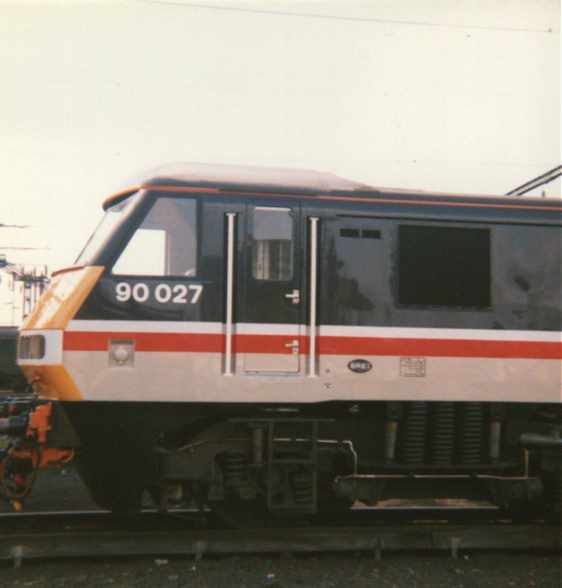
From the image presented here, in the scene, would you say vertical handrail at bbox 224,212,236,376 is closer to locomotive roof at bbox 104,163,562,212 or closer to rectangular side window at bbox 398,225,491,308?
locomotive roof at bbox 104,163,562,212

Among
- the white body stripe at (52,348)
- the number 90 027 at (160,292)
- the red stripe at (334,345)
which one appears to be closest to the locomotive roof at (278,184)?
the number 90 027 at (160,292)

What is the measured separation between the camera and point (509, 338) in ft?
21.4

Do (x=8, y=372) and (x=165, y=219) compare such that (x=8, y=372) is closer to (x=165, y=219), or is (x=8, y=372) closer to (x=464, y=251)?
(x=165, y=219)

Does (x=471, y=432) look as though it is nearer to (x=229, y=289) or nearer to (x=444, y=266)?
(x=444, y=266)

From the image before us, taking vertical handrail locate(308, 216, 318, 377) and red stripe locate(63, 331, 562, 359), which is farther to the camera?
vertical handrail locate(308, 216, 318, 377)

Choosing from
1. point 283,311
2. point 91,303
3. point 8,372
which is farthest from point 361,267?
point 8,372

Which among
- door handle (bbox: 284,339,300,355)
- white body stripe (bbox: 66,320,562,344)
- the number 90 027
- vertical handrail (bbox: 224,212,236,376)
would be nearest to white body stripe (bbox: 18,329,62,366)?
white body stripe (bbox: 66,320,562,344)

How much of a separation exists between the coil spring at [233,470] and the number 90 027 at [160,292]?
5.21ft

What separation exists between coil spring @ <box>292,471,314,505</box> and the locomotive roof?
2.80m

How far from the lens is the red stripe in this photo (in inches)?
236

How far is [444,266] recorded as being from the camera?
6609 mm

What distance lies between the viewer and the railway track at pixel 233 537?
5.90 m

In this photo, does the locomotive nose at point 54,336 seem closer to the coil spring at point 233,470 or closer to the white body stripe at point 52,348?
the white body stripe at point 52,348

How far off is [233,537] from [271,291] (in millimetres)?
2410
